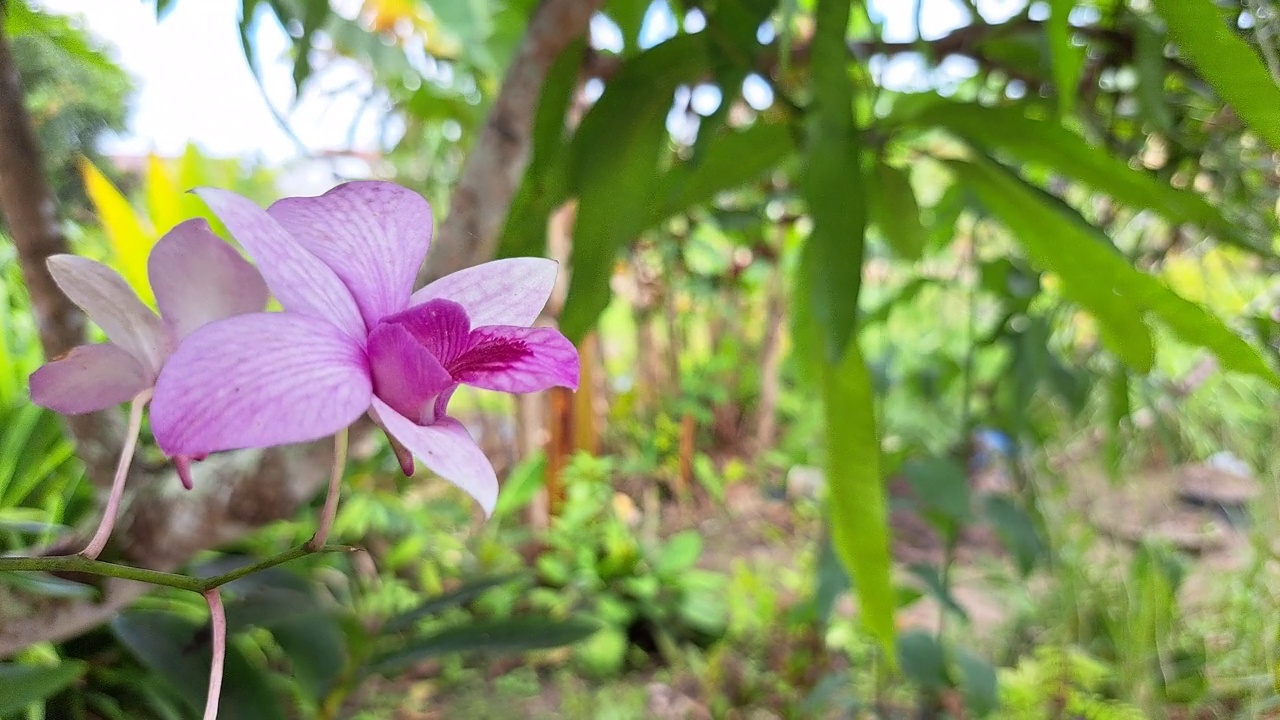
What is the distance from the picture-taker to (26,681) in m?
0.26

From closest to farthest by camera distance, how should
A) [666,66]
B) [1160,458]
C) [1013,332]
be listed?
1. [666,66]
2. [1013,332]
3. [1160,458]

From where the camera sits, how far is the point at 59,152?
0.49m

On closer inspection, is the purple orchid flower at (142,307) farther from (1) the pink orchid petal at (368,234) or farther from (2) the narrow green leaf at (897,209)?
(2) the narrow green leaf at (897,209)

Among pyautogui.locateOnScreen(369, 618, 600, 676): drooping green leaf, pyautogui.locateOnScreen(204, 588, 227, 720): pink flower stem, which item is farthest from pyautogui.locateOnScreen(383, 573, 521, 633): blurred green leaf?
pyautogui.locateOnScreen(204, 588, 227, 720): pink flower stem

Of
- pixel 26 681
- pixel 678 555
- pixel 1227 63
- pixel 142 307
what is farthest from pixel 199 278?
pixel 678 555

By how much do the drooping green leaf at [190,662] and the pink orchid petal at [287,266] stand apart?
286 mm

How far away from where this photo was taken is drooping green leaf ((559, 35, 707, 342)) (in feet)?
1.27

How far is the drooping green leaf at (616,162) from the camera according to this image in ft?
1.27

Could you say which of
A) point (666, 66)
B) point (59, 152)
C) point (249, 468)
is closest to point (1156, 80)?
point (666, 66)

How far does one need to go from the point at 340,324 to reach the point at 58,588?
226mm

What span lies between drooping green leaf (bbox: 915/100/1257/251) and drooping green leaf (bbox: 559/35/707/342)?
6.6 inches

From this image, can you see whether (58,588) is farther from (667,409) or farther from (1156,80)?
(667,409)

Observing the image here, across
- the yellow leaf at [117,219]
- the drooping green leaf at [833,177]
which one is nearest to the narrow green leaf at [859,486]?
the drooping green leaf at [833,177]

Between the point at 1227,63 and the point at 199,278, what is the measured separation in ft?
1.14
